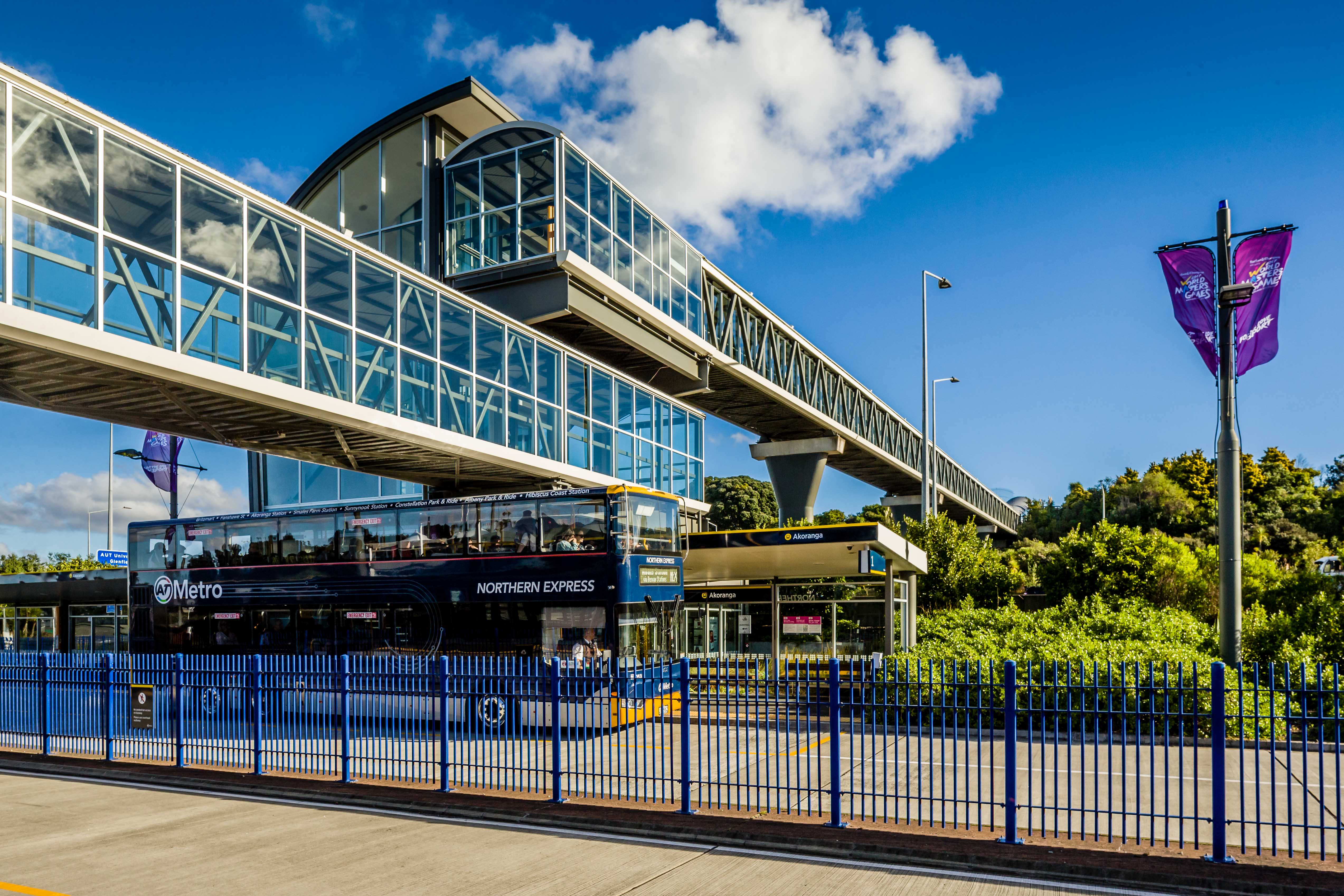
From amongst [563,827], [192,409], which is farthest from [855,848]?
[192,409]

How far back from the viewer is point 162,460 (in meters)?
37.5

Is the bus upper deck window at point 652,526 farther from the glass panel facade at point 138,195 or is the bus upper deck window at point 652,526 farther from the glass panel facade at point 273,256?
the glass panel facade at point 138,195

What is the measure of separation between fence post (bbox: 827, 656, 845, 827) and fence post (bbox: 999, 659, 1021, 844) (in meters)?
1.62

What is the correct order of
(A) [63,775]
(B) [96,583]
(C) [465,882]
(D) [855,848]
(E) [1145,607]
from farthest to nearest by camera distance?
(B) [96,583] → (E) [1145,607] → (A) [63,775] → (D) [855,848] → (C) [465,882]

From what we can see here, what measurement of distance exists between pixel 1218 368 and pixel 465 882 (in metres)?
16.0

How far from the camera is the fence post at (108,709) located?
1528 centimetres

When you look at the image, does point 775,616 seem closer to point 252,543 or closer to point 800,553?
point 800,553

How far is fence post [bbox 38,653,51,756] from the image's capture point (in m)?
16.1

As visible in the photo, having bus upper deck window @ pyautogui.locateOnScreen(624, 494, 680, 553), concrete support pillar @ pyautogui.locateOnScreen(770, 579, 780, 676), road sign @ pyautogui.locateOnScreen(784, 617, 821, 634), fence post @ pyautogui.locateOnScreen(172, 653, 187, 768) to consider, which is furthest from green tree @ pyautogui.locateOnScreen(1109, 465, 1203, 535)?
fence post @ pyautogui.locateOnScreen(172, 653, 187, 768)

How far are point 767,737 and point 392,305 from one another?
16.1 meters

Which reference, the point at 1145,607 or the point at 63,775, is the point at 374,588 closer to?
the point at 63,775

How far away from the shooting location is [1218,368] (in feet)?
59.3

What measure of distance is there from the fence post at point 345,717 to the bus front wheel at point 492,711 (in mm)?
1699

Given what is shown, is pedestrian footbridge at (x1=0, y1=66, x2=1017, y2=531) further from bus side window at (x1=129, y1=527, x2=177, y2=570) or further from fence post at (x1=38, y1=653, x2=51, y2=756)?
fence post at (x1=38, y1=653, x2=51, y2=756)
